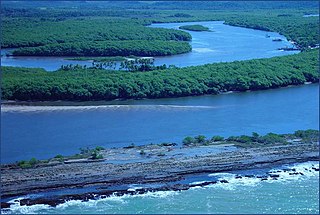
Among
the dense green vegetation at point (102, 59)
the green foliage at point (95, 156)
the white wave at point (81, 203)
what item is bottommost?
the dense green vegetation at point (102, 59)

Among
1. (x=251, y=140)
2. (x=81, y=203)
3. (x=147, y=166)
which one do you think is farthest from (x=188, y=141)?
(x=81, y=203)

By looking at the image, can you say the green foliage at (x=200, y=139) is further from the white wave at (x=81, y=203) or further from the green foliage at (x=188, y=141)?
the white wave at (x=81, y=203)

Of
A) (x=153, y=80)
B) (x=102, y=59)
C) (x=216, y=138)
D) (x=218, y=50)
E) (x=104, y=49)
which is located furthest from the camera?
(x=218, y=50)

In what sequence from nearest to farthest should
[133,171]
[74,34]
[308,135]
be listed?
1. [133,171]
2. [308,135]
3. [74,34]

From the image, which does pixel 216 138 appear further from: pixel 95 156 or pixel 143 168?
pixel 95 156

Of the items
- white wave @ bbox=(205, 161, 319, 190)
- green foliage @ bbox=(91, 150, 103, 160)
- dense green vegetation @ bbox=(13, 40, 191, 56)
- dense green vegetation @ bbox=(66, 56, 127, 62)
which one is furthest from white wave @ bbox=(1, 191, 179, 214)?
dense green vegetation @ bbox=(13, 40, 191, 56)

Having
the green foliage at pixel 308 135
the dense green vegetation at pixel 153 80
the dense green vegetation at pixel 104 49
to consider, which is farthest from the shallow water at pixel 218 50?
the green foliage at pixel 308 135

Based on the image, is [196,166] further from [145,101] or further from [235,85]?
[235,85]
